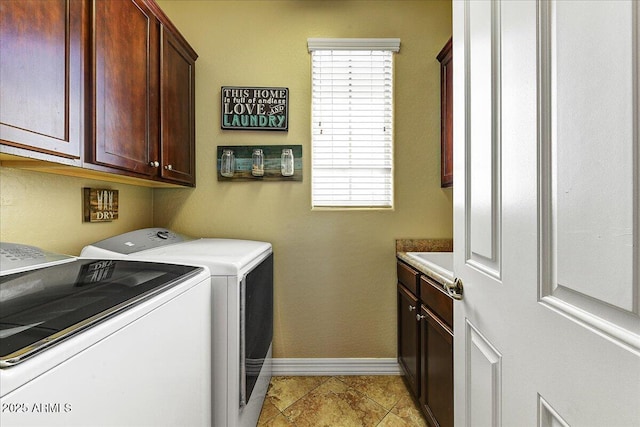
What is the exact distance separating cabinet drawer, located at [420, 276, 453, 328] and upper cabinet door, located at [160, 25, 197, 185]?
150 centimetres

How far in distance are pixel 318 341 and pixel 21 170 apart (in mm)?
1852

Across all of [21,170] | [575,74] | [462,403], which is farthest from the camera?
[21,170]

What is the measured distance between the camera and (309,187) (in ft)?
7.15

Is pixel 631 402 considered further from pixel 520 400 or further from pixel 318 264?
pixel 318 264

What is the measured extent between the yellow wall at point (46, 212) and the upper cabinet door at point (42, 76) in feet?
1.30

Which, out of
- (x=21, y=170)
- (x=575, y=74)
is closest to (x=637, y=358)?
(x=575, y=74)

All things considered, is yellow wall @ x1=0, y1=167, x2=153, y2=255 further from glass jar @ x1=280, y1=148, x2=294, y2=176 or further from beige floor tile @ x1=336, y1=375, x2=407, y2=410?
beige floor tile @ x1=336, y1=375, x2=407, y2=410

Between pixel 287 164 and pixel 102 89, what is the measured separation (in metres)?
1.13

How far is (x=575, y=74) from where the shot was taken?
1.57 feet

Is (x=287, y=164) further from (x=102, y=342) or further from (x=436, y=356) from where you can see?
(x=102, y=342)

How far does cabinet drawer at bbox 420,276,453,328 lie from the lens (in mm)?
1255

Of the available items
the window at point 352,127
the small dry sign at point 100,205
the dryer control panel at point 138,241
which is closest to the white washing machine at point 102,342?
the dryer control panel at point 138,241

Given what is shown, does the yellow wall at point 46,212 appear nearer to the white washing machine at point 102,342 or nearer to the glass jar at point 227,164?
the white washing machine at point 102,342

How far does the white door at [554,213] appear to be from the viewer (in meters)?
0.40
